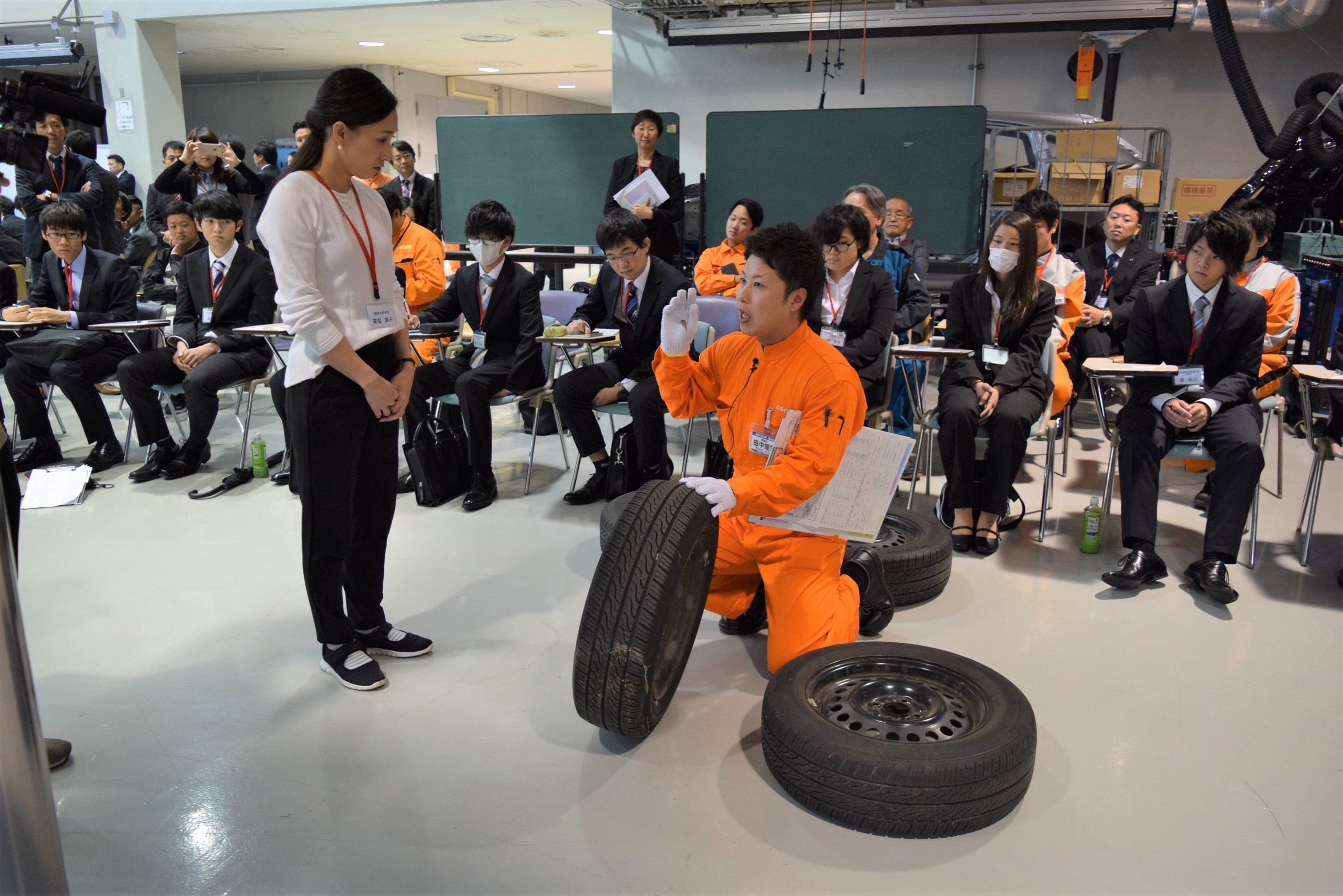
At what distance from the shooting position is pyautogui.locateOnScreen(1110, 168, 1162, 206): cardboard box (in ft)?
22.9

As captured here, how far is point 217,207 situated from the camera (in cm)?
457

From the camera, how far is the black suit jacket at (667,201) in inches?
239

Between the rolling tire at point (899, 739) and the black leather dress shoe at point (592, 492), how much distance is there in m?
2.16

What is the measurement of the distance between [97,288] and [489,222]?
2.39 metres

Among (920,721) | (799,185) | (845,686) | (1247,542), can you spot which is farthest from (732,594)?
(799,185)

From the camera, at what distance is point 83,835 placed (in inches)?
80.5

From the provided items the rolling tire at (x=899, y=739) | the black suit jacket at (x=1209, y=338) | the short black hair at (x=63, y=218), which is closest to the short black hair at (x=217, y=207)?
the short black hair at (x=63, y=218)

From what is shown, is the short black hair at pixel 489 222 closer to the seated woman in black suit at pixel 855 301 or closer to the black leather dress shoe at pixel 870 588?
the seated woman in black suit at pixel 855 301

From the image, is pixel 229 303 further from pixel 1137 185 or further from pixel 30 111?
pixel 1137 185

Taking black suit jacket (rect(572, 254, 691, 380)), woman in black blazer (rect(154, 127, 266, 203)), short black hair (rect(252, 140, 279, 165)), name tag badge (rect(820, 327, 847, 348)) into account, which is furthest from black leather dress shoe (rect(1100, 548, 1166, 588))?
short black hair (rect(252, 140, 279, 165))

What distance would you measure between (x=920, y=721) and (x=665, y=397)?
1140mm

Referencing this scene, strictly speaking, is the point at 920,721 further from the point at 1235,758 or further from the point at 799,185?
the point at 799,185

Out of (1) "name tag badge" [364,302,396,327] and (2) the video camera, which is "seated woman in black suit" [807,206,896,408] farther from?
(2) the video camera

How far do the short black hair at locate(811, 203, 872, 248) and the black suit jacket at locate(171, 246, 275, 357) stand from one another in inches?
109
